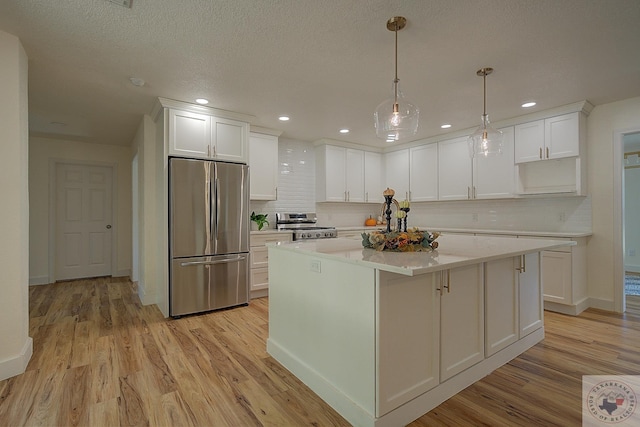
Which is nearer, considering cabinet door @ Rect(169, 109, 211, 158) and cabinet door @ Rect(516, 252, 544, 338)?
cabinet door @ Rect(516, 252, 544, 338)

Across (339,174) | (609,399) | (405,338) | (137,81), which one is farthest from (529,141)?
(137,81)

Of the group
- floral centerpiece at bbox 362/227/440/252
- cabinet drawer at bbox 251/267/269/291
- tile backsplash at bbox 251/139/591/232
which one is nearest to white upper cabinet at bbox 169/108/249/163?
tile backsplash at bbox 251/139/591/232

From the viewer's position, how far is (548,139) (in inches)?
152

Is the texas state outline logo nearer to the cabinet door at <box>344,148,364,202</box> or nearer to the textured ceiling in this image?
the textured ceiling

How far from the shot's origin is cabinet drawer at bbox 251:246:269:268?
4.24 metres

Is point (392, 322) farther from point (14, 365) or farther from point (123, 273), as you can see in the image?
point (123, 273)

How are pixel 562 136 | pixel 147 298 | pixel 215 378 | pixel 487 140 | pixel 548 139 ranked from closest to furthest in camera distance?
1. pixel 215 378
2. pixel 487 140
3. pixel 562 136
4. pixel 548 139
5. pixel 147 298

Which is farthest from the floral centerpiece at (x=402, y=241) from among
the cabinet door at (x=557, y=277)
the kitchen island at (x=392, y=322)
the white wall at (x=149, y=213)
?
the white wall at (x=149, y=213)

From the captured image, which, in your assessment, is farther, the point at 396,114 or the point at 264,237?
the point at 264,237

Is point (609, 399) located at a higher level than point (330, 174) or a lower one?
lower

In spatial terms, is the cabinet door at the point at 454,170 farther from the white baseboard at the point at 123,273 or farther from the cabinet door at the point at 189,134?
the white baseboard at the point at 123,273

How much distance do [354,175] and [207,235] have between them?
298 centimetres

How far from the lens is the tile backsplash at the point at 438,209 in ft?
13.1

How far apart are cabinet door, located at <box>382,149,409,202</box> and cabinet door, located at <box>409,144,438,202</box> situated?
0.33 feet
